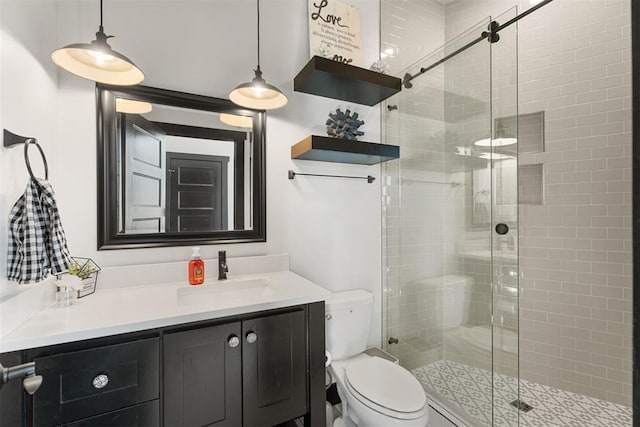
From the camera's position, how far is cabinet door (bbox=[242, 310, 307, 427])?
1.20 metres

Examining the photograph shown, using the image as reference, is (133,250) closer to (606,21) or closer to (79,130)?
(79,130)

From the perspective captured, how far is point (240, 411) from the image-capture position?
1.18 m

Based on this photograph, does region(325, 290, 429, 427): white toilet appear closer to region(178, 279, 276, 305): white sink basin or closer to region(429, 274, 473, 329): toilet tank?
region(178, 279, 276, 305): white sink basin

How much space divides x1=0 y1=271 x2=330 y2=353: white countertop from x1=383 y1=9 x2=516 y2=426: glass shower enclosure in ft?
3.23

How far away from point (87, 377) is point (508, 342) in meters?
1.88

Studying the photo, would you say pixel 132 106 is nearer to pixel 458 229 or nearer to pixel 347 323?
pixel 347 323

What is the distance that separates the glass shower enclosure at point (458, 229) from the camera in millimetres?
1610

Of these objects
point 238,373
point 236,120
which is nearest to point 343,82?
point 236,120

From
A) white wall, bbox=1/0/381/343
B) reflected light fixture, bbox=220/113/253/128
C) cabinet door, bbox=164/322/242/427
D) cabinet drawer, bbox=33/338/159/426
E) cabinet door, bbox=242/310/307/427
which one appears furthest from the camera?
reflected light fixture, bbox=220/113/253/128

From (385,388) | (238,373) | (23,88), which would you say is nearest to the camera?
(23,88)

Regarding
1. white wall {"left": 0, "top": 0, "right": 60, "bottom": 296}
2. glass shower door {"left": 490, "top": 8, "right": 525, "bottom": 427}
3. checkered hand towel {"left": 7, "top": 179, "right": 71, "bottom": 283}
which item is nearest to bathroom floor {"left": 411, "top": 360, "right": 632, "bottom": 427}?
glass shower door {"left": 490, "top": 8, "right": 525, "bottom": 427}

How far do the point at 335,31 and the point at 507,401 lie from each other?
244 cm

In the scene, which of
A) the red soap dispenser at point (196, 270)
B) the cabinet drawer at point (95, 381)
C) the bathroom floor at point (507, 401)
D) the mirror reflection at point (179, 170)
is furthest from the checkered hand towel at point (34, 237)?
the bathroom floor at point (507, 401)

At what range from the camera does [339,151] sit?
172 cm
